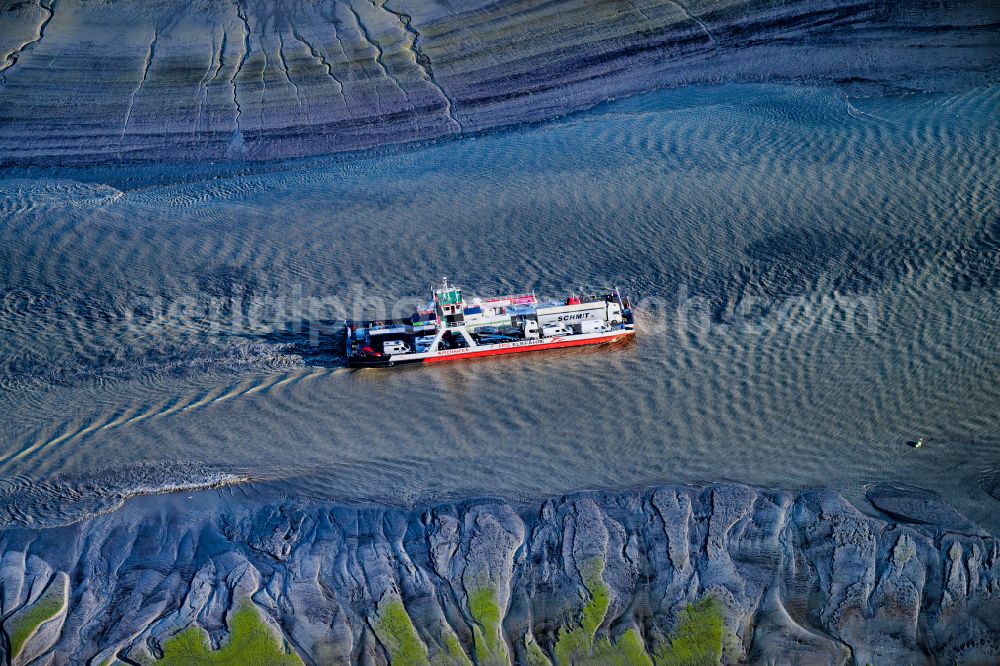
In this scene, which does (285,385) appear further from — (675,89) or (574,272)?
(675,89)

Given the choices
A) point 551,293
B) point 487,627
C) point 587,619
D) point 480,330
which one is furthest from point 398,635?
point 551,293

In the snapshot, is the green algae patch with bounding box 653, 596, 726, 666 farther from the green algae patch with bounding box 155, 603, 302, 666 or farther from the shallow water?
the green algae patch with bounding box 155, 603, 302, 666

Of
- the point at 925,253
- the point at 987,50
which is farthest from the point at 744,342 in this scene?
the point at 987,50

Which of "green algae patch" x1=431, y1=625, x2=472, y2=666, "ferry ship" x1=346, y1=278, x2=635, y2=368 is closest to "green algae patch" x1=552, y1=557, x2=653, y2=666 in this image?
"green algae patch" x1=431, y1=625, x2=472, y2=666

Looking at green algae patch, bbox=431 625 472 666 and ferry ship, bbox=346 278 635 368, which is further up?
ferry ship, bbox=346 278 635 368

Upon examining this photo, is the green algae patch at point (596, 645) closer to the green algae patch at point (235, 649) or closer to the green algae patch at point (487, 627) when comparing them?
the green algae patch at point (487, 627)
